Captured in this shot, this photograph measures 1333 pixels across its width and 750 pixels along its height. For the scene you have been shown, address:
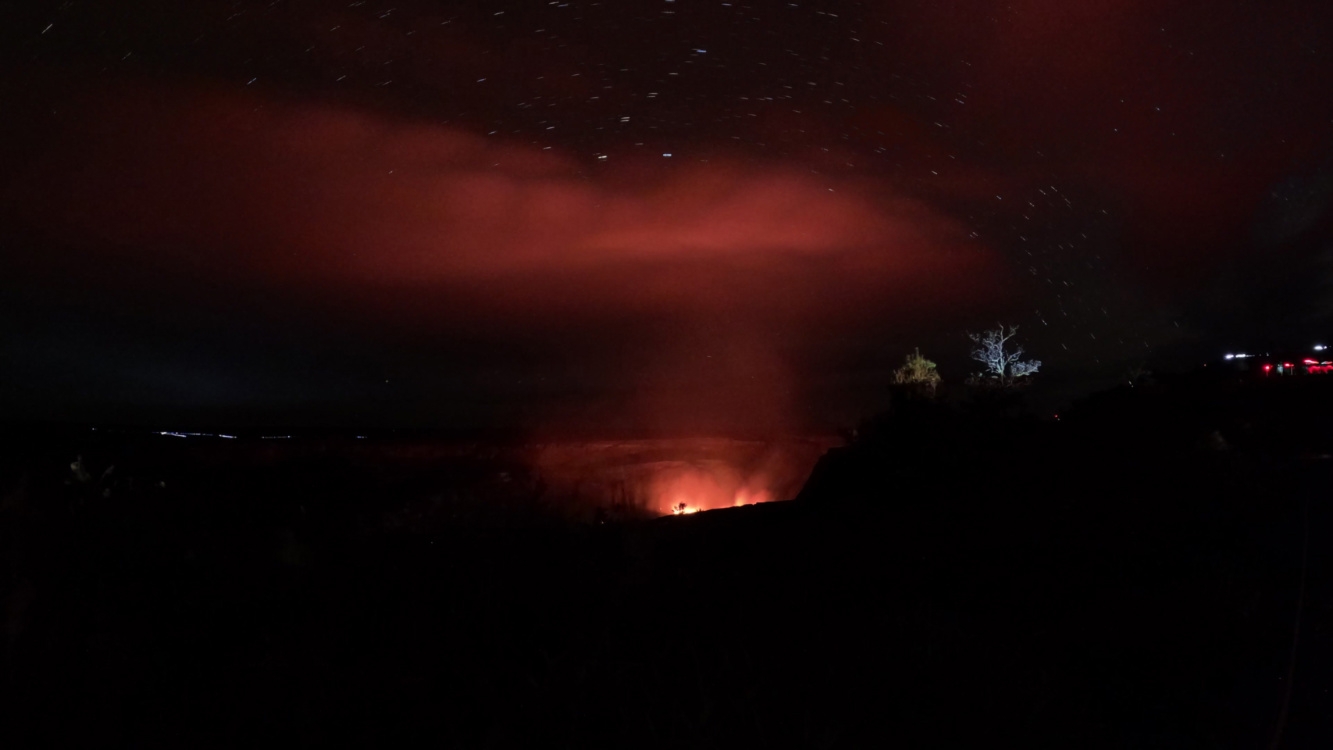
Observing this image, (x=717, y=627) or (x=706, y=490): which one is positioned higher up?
(x=717, y=627)

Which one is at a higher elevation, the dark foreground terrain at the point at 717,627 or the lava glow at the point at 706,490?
the dark foreground terrain at the point at 717,627

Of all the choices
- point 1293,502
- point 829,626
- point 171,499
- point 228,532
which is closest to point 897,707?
point 829,626

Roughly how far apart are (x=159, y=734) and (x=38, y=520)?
6.57 meters

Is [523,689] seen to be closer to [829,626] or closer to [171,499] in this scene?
[829,626]

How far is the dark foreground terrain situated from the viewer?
5449mm

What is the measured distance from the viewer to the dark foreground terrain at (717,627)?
545 centimetres

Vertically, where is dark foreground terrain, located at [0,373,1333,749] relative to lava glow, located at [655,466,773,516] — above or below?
above

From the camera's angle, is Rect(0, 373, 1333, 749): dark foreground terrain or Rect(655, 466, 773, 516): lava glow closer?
Rect(0, 373, 1333, 749): dark foreground terrain

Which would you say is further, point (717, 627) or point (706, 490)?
point (706, 490)

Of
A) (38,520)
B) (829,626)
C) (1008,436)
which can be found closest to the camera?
(829,626)

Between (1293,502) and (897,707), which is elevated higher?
(897,707)

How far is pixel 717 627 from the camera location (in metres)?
7.21

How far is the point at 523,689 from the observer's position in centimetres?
585

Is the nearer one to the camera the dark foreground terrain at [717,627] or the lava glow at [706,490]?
the dark foreground terrain at [717,627]
